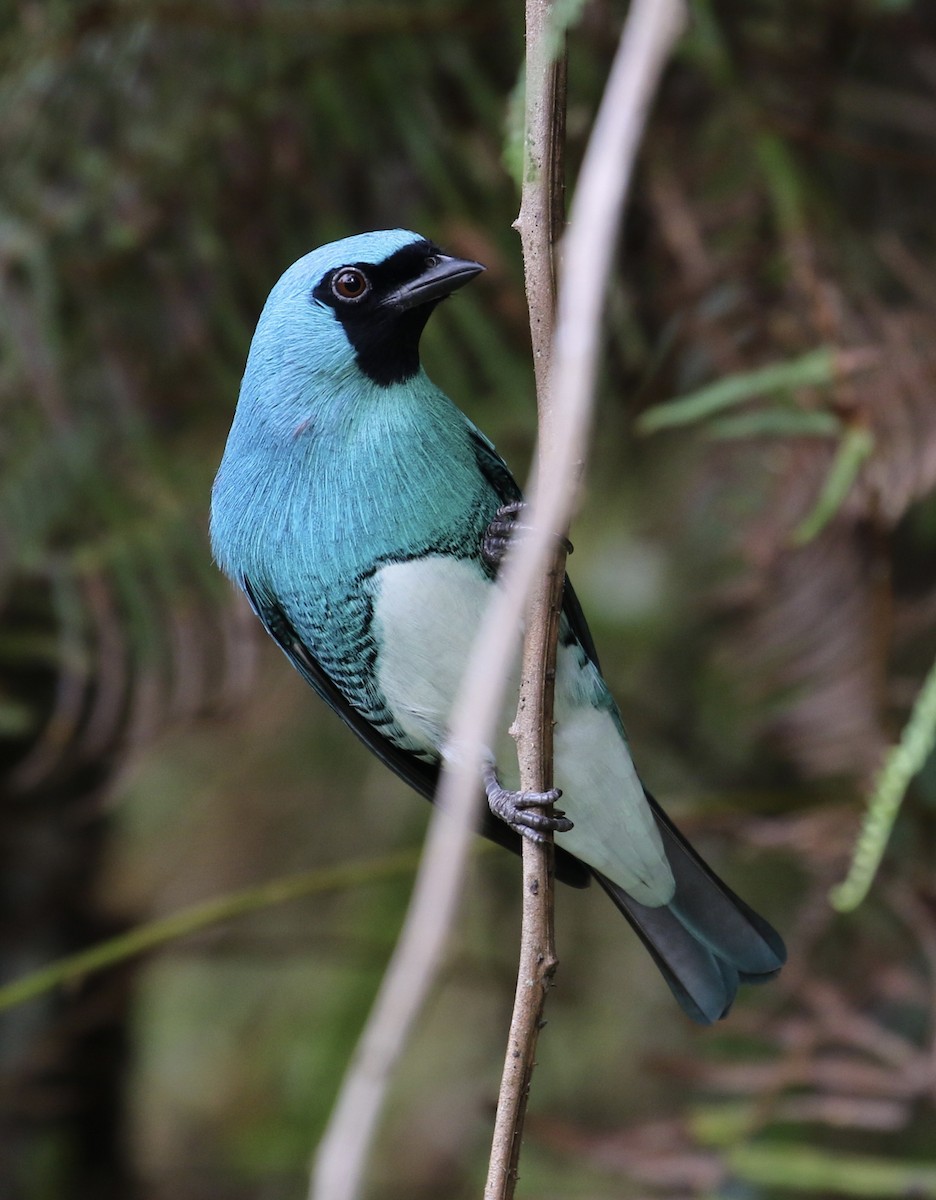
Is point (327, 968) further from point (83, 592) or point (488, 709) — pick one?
point (488, 709)

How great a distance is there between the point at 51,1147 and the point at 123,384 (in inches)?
92.3

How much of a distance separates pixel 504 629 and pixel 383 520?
122 centimetres

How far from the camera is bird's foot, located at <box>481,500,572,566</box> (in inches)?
76.8

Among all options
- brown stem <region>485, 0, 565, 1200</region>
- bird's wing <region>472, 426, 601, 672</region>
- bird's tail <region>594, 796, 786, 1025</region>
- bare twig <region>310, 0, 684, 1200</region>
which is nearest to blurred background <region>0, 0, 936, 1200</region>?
bird's wing <region>472, 426, 601, 672</region>

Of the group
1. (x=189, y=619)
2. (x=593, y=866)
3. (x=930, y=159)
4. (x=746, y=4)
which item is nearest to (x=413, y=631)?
(x=593, y=866)

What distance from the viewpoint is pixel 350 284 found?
2.00m

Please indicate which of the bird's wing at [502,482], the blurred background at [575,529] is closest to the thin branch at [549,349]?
the bird's wing at [502,482]

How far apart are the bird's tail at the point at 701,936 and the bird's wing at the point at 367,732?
0.30ft

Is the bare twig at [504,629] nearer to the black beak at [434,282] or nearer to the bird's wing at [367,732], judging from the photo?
the black beak at [434,282]

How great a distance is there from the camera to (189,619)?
3.48 metres

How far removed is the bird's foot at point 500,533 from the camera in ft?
6.40

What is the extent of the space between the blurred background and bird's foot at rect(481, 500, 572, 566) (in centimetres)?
62

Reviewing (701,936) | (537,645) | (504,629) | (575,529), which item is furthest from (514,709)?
(575,529)

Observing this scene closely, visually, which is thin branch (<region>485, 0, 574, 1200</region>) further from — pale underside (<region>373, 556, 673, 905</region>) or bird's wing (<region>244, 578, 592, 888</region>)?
bird's wing (<region>244, 578, 592, 888</region>)
